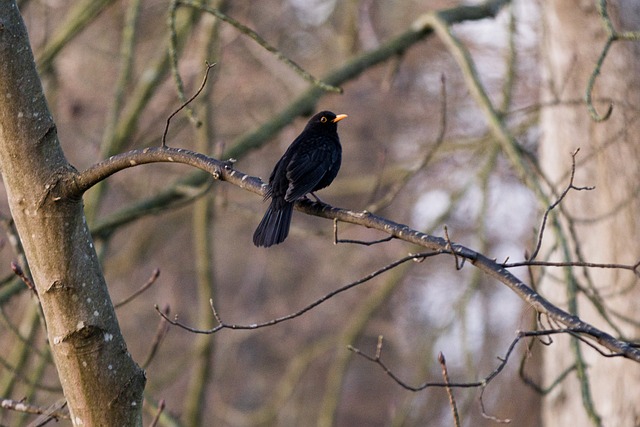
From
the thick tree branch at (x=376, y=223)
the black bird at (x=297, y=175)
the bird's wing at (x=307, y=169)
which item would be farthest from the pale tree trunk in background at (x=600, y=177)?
the thick tree branch at (x=376, y=223)

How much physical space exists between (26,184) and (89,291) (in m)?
0.37

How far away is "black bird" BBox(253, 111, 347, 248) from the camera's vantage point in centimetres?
388

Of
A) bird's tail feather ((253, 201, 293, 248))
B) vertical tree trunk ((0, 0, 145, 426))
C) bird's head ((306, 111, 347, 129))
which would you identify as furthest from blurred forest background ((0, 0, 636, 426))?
vertical tree trunk ((0, 0, 145, 426))

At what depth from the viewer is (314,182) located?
435 cm

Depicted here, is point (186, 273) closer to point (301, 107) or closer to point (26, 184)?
point (301, 107)

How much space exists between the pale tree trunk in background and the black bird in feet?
6.48

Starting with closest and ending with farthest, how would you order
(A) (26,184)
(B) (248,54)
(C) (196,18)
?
(A) (26,184) → (C) (196,18) → (B) (248,54)

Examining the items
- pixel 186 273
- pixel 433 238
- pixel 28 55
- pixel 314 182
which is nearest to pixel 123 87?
pixel 314 182

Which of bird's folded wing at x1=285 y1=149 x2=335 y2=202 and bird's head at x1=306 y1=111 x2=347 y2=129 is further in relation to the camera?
bird's head at x1=306 y1=111 x2=347 y2=129

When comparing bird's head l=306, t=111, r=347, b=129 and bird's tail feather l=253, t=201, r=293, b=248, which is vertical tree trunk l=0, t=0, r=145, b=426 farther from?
bird's head l=306, t=111, r=347, b=129

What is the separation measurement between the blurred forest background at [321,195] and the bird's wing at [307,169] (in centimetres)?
45

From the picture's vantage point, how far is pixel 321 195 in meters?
14.6

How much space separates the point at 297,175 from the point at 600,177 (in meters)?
3.19

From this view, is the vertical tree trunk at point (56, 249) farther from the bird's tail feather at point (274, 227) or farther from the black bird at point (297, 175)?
the bird's tail feather at point (274, 227)
